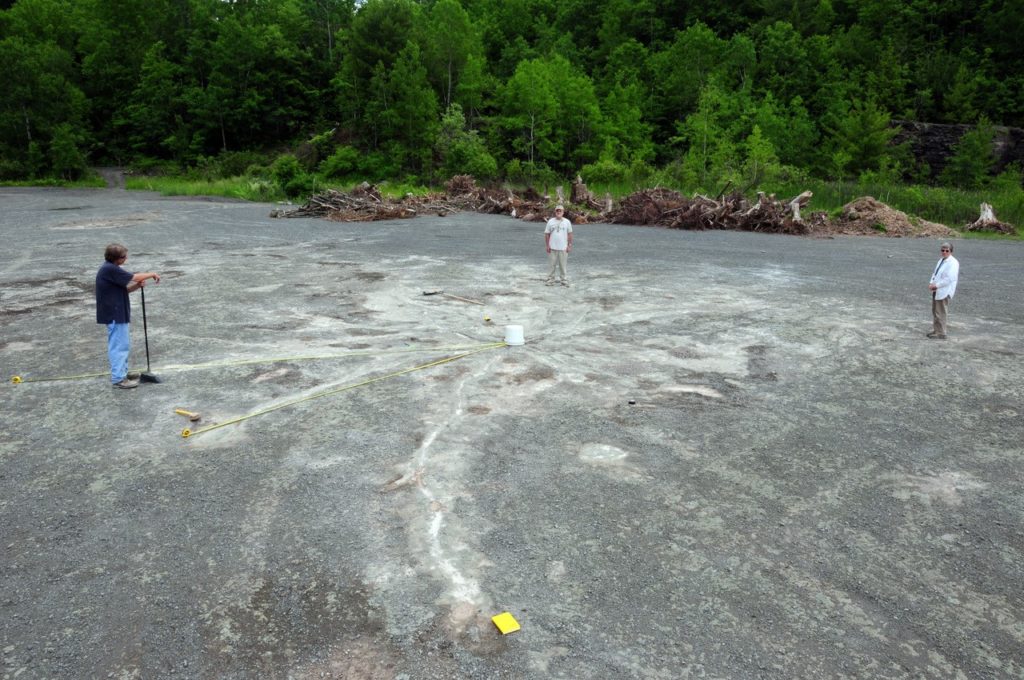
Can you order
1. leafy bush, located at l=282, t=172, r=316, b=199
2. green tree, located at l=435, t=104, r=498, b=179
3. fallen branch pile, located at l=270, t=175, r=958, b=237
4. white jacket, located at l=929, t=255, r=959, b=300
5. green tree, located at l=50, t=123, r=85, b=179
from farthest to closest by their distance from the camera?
green tree, located at l=50, t=123, r=85, b=179 < green tree, located at l=435, t=104, r=498, b=179 < leafy bush, located at l=282, t=172, r=316, b=199 < fallen branch pile, located at l=270, t=175, r=958, b=237 < white jacket, located at l=929, t=255, r=959, b=300

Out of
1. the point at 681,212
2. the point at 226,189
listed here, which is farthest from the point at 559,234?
the point at 226,189

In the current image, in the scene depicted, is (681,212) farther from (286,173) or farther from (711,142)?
(711,142)

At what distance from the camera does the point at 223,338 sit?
10609mm

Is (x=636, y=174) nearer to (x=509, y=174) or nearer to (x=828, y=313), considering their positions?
(x=509, y=174)

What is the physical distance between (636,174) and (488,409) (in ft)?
141

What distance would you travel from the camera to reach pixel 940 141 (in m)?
56.9

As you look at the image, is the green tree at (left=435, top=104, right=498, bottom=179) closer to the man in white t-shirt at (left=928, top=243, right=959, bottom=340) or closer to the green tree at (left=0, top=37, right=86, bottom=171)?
the green tree at (left=0, top=37, right=86, bottom=171)

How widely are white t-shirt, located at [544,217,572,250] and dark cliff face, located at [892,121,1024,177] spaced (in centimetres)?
5257

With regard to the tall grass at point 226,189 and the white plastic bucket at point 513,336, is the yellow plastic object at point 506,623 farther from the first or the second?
the tall grass at point 226,189

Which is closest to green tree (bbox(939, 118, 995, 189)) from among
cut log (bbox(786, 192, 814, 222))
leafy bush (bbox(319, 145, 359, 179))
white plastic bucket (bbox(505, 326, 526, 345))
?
cut log (bbox(786, 192, 814, 222))

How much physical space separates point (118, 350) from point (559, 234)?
28.1 feet

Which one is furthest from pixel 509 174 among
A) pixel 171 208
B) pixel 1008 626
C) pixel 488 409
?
pixel 1008 626

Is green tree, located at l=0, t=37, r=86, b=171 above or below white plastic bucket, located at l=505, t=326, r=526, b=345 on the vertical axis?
above

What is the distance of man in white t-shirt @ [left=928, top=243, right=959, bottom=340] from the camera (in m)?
10.7
